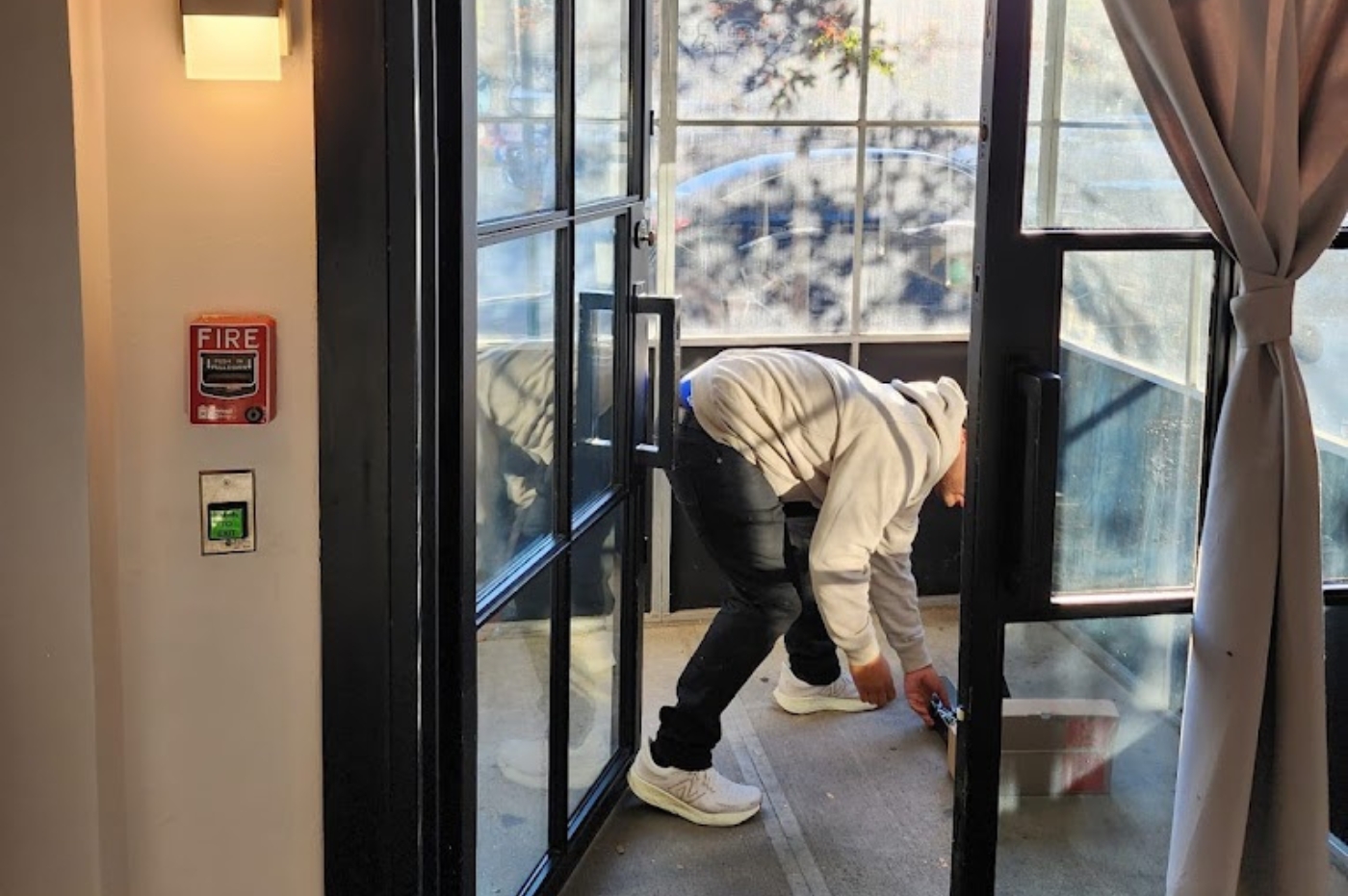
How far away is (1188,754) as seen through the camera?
2160mm

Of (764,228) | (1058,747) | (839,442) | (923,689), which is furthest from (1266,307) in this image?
(764,228)

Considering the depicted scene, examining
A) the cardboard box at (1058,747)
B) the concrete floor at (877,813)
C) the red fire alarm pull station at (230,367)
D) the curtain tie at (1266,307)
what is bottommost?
the concrete floor at (877,813)

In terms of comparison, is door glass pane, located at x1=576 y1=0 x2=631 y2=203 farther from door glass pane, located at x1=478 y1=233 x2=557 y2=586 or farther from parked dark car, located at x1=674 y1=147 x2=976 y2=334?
parked dark car, located at x1=674 y1=147 x2=976 y2=334

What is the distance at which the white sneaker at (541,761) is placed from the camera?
2.57 meters

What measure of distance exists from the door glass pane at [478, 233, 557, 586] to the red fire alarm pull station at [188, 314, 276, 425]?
38 centimetres

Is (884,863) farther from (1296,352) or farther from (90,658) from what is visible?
(90,658)

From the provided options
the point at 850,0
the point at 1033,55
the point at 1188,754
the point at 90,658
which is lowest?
the point at 1188,754

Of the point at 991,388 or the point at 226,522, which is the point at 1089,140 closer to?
the point at 991,388

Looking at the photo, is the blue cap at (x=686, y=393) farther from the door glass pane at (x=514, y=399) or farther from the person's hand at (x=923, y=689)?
the person's hand at (x=923, y=689)

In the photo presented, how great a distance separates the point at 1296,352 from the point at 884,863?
1371 millimetres

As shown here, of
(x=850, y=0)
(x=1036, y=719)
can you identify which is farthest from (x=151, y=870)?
(x=850, y=0)

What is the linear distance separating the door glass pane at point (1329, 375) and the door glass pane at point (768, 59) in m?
2.23

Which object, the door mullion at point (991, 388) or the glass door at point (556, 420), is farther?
the glass door at point (556, 420)

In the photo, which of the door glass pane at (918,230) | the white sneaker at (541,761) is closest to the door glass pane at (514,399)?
the white sneaker at (541,761)
